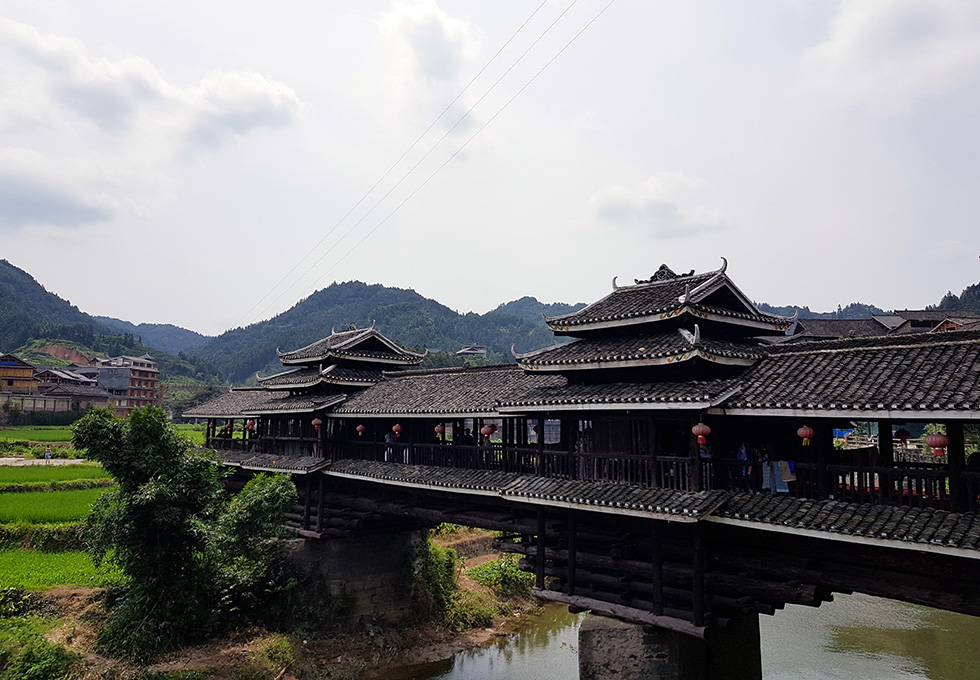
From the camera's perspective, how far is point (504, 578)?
29.6 metres

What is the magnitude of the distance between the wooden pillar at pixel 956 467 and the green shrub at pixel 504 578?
70.2ft

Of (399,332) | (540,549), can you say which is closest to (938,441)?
(540,549)

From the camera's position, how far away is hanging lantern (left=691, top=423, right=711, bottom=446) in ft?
37.8

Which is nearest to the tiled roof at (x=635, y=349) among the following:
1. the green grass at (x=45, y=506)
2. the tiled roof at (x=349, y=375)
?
the tiled roof at (x=349, y=375)

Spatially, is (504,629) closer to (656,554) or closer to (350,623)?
(350,623)

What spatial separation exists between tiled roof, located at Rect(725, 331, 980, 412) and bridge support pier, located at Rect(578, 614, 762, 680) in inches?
186

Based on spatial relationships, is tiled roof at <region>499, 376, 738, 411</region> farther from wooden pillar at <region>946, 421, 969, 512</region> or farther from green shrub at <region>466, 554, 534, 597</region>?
green shrub at <region>466, 554, 534, 597</region>

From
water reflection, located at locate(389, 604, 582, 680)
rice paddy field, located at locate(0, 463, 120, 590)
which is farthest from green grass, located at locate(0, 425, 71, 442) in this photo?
water reflection, located at locate(389, 604, 582, 680)

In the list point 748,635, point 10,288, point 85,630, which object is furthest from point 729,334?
point 10,288

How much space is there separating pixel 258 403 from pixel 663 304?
63.9 ft

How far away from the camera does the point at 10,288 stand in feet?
536

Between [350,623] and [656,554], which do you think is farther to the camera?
[350,623]

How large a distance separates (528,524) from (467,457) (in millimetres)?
2550

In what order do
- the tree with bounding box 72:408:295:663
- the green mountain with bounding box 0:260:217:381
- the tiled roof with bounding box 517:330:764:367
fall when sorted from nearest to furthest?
1. the tiled roof with bounding box 517:330:764:367
2. the tree with bounding box 72:408:295:663
3. the green mountain with bounding box 0:260:217:381
